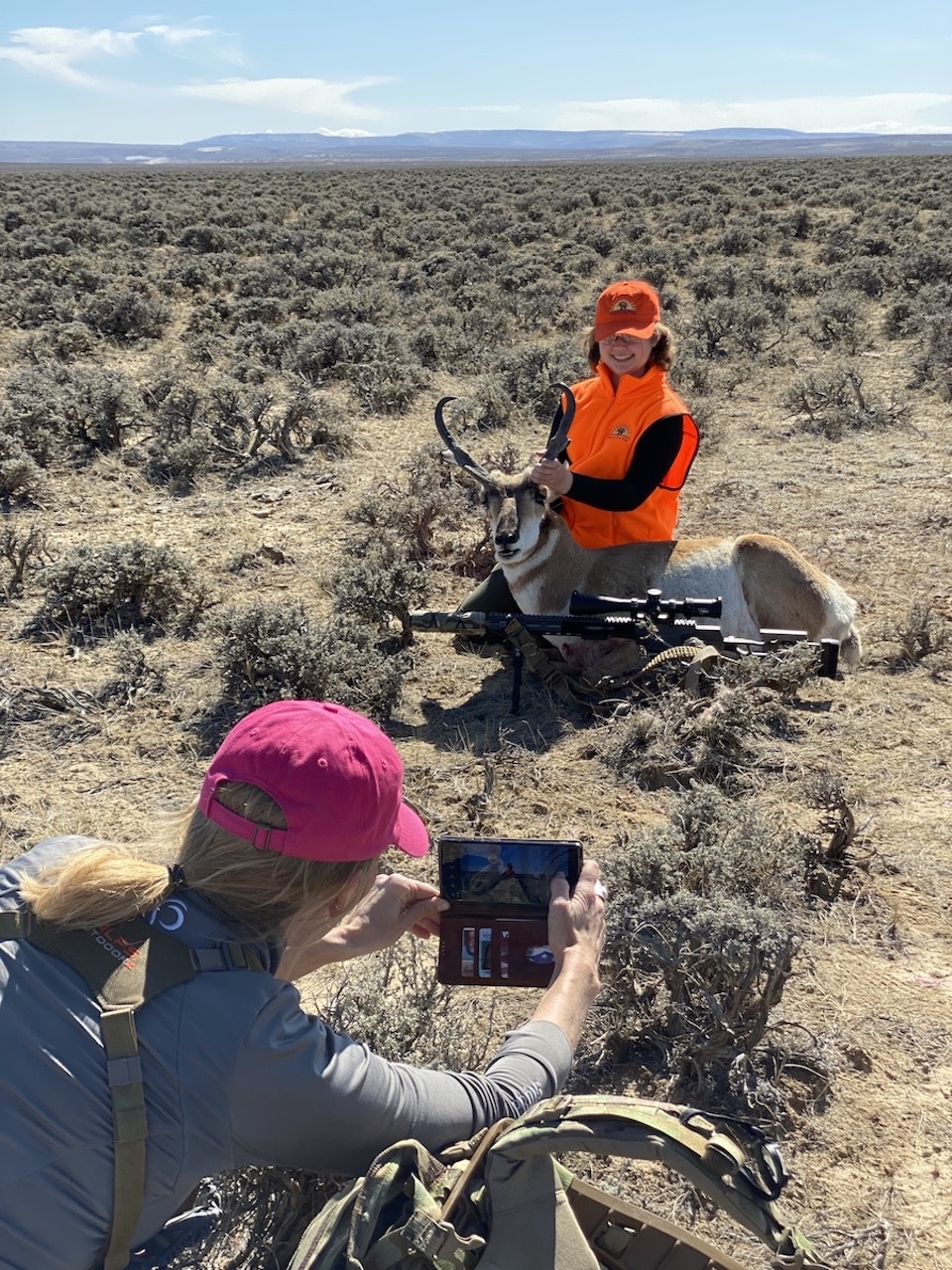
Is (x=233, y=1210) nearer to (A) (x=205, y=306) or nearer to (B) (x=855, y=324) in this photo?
(B) (x=855, y=324)

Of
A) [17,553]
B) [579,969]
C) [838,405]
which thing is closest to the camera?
[579,969]

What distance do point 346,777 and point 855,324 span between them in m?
14.6

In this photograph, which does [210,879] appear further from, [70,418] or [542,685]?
[70,418]

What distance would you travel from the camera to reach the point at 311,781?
1.85m

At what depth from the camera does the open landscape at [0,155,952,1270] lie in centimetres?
315

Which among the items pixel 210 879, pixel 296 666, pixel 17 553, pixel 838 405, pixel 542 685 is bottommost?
pixel 542 685

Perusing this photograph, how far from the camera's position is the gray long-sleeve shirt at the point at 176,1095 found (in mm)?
1622

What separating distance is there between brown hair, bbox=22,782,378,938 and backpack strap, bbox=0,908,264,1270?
3 centimetres

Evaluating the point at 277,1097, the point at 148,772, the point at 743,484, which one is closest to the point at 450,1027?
the point at 277,1097

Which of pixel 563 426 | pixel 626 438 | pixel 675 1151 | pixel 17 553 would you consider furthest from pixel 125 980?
pixel 17 553

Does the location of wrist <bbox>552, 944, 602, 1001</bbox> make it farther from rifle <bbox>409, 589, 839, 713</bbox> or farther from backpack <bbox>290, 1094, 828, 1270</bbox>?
rifle <bbox>409, 589, 839, 713</bbox>

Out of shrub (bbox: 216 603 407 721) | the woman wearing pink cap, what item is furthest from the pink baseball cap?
A: shrub (bbox: 216 603 407 721)

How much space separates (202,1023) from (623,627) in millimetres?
4104

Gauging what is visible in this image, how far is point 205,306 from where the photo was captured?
642 inches
